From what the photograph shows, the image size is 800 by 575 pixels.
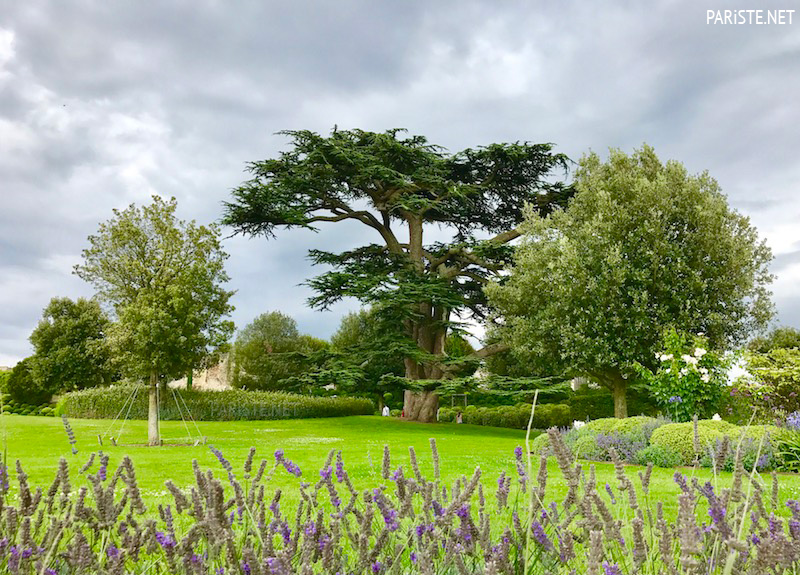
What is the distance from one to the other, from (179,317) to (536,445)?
1005 centimetres

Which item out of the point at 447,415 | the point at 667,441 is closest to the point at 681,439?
the point at 667,441

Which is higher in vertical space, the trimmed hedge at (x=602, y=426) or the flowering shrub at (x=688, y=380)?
the flowering shrub at (x=688, y=380)

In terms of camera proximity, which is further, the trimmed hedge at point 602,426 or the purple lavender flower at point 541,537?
the trimmed hedge at point 602,426

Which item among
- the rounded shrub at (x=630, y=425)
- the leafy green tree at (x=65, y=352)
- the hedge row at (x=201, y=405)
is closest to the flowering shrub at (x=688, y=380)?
the rounded shrub at (x=630, y=425)

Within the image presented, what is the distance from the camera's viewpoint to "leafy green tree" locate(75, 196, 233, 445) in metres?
17.3

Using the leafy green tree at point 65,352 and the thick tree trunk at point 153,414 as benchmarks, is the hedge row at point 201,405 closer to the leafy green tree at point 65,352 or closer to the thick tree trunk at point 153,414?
the leafy green tree at point 65,352

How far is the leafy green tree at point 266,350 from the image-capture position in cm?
4525

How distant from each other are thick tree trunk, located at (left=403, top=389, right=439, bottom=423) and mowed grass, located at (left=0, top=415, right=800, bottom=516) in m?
0.96

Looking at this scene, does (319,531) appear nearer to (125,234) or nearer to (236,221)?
(125,234)

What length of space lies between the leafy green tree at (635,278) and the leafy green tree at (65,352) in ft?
99.5

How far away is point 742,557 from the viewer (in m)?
2.45

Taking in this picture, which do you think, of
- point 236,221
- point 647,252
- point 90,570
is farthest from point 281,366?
point 90,570

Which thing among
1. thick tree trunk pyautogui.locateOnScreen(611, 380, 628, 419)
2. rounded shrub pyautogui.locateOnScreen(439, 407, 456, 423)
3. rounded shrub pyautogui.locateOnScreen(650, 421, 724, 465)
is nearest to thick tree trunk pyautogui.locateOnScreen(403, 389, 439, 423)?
rounded shrub pyautogui.locateOnScreen(439, 407, 456, 423)

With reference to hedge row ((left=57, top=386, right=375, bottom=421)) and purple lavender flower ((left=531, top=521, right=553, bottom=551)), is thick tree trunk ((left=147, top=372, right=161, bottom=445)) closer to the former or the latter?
hedge row ((left=57, top=386, right=375, bottom=421))
